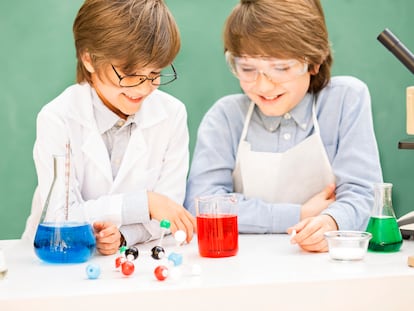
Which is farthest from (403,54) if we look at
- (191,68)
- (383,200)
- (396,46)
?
(191,68)

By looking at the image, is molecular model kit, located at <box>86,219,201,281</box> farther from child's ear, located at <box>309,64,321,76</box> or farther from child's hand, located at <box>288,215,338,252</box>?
child's ear, located at <box>309,64,321,76</box>

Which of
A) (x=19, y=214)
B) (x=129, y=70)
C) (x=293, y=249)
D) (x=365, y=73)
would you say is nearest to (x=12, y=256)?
(x=129, y=70)

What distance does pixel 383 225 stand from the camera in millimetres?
1557

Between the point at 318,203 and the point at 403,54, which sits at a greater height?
the point at 403,54

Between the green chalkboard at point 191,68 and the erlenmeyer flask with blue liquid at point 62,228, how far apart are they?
1029 millimetres

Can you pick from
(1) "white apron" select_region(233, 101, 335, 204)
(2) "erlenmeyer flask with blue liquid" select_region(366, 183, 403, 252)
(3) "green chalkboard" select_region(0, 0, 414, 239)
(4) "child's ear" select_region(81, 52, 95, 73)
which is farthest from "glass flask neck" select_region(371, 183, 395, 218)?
(3) "green chalkboard" select_region(0, 0, 414, 239)

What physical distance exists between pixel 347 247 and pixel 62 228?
59 centimetres

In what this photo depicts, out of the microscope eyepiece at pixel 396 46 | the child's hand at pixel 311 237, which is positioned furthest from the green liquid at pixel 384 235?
the microscope eyepiece at pixel 396 46

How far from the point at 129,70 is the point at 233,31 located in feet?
1.19

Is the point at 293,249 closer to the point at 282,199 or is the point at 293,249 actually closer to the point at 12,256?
the point at 282,199

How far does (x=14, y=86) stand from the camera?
7.93ft

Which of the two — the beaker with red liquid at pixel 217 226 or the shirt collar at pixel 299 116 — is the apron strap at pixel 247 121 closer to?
the shirt collar at pixel 299 116

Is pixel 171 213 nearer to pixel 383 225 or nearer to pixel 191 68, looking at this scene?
pixel 383 225

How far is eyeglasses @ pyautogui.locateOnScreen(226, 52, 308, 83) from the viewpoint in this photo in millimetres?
1841
